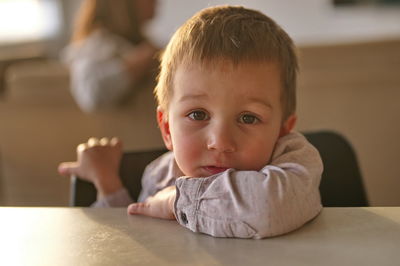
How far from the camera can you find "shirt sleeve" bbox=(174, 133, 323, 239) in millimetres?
656

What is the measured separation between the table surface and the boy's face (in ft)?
0.45

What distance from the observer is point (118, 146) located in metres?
1.13

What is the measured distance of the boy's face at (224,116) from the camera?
786 mm

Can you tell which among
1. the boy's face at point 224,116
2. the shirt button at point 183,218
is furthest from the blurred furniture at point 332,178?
the shirt button at point 183,218

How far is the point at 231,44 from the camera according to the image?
2.63 feet

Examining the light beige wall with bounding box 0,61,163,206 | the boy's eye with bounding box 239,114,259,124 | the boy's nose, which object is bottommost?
the light beige wall with bounding box 0,61,163,206

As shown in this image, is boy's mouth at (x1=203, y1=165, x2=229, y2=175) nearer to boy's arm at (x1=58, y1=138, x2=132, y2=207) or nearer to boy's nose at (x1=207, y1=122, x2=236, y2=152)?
boy's nose at (x1=207, y1=122, x2=236, y2=152)

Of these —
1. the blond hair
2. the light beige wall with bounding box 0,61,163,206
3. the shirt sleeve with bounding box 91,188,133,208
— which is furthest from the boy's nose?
the light beige wall with bounding box 0,61,163,206

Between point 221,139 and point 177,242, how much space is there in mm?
194

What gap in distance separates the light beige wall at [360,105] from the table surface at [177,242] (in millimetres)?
1568

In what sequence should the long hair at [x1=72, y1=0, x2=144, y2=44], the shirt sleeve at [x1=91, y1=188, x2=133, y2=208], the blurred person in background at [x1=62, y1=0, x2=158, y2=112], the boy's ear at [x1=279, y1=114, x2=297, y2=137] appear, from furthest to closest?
the long hair at [x1=72, y1=0, x2=144, y2=44] < the blurred person in background at [x1=62, y1=0, x2=158, y2=112] < the shirt sleeve at [x1=91, y1=188, x2=133, y2=208] < the boy's ear at [x1=279, y1=114, x2=297, y2=137]

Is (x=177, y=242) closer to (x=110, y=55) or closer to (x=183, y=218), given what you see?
(x=183, y=218)

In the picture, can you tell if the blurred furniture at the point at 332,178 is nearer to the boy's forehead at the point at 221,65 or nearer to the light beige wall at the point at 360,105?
the boy's forehead at the point at 221,65

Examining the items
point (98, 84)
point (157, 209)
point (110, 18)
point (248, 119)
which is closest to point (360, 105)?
point (98, 84)
